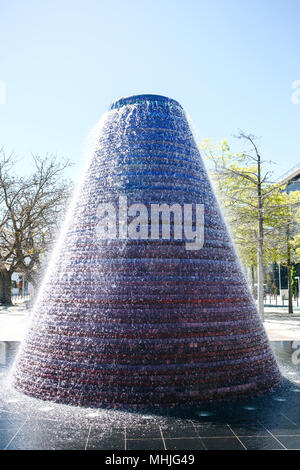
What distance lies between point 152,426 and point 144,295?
175 centimetres

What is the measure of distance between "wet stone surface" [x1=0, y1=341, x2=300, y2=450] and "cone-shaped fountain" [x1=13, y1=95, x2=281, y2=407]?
249 mm

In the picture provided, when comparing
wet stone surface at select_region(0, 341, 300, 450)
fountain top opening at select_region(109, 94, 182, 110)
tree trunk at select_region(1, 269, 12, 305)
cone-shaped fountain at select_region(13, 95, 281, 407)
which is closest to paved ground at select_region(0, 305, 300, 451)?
wet stone surface at select_region(0, 341, 300, 450)

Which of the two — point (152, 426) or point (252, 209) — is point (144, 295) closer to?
point (152, 426)

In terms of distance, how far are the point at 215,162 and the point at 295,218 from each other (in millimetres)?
5885

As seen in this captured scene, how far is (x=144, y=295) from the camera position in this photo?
5.88 meters

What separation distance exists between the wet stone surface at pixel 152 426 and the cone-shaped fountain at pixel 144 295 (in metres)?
0.25

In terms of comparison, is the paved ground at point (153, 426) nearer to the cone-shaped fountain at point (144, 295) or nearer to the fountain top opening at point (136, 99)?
the cone-shaped fountain at point (144, 295)

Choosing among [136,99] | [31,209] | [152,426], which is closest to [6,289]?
[31,209]

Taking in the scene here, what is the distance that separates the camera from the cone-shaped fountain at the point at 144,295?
5707mm

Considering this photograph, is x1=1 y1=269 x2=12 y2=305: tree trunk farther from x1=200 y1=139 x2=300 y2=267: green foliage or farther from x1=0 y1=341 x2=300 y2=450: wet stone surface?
x1=0 y1=341 x2=300 y2=450: wet stone surface

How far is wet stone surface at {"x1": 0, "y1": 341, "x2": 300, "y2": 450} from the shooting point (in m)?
4.49
